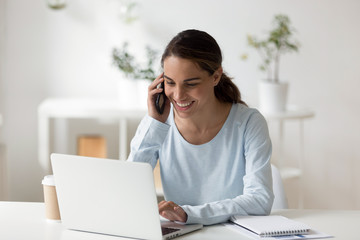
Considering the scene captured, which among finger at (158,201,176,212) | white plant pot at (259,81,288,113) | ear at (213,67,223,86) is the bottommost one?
finger at (158,201,176,212)

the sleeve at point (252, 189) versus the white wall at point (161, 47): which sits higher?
the white wall at point (161, 47)

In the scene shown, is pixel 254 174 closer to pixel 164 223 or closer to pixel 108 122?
pixel 164 223

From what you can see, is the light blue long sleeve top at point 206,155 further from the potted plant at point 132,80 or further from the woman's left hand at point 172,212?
the potted plant at point 132,80

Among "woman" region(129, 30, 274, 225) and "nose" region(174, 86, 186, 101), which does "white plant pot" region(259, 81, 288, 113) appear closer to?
"woman" region(129, 30, 274, 225)

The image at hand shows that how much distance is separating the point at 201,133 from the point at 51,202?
1.79 feet

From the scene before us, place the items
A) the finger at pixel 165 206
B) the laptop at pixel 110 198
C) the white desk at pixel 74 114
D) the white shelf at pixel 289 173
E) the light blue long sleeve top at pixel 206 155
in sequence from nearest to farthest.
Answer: the laptop at pixel 110 198
the finger at pixel 165 206
the light blue long sleeve top at pixel 206 155
the white desk at pixel 74 114
the white shelf at pixel 289 173

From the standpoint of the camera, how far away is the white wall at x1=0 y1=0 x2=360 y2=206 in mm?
3498

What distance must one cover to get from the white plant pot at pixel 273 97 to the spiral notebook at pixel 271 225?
150 cm

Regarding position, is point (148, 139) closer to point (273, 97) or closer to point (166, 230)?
point (166, 230)

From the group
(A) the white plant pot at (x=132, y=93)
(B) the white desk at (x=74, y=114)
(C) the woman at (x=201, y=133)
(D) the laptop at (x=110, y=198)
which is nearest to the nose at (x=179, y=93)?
(C) the woman at (x=201, y=133)

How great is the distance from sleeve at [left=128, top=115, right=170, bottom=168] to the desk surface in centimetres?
35

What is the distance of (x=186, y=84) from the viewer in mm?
1789

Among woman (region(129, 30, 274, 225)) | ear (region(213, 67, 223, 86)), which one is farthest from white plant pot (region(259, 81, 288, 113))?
ear (region(213, 67, 223, 86))

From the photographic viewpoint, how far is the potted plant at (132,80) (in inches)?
124
